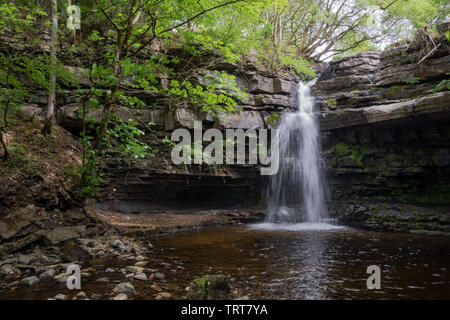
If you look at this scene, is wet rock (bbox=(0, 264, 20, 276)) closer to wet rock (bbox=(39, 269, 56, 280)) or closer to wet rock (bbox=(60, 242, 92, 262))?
wet rock (bbox=(39, 269, 56, 280))

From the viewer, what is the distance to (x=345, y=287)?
3539 mm

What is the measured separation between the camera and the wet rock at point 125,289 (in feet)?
10.3

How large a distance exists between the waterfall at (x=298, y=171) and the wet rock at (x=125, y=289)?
8.36 m

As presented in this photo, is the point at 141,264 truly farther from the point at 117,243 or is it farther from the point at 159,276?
the point at 117,243

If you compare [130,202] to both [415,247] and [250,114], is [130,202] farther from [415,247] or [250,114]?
[415,247]

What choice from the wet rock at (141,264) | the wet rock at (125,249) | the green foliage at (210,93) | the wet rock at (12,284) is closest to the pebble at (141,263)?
the wet rock at (141,264)

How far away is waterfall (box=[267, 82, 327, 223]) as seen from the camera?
1125cm

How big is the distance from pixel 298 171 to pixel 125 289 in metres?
9.53

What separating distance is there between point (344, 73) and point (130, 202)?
1170 cm

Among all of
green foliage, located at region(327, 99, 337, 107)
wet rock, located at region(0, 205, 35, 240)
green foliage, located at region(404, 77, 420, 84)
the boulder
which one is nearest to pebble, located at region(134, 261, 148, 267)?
wet rock, located at region(0, 205, 35, 240)

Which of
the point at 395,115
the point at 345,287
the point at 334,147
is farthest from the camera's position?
the point at 334,147

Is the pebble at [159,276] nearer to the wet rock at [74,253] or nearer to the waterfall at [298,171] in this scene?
the wet rock at [74,253]

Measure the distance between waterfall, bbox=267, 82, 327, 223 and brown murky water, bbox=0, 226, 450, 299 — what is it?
387 cm

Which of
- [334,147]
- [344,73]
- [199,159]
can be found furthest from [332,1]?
[199,159]
